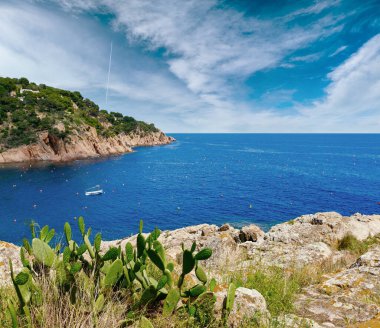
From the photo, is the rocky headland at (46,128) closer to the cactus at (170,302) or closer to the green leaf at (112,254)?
the green leaf at (112,254)

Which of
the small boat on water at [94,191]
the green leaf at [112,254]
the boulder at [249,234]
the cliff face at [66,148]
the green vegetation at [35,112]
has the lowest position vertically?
the small boat on water at [94,191]

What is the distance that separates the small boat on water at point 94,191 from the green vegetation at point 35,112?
38741 mm

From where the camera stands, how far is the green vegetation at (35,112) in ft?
278

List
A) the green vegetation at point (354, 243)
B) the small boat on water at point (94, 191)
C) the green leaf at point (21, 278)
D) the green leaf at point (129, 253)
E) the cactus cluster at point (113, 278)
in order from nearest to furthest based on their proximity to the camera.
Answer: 1. the green leaf at point (21, 278)
2. the cactus cluster at point (113, 278)
3. the green leaf at point (129, 253)
4. the green vegetation at point (354, 243)
5. the small boat on water at point (94, 191)

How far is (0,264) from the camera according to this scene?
5199 millimetres

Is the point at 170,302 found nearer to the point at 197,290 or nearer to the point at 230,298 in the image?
the point at 197,290

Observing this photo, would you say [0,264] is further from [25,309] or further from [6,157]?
[6,157]

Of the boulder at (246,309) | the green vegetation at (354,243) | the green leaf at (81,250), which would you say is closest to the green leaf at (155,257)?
the green leaf at (81,250)

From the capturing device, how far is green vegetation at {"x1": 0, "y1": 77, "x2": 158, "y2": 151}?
84.7 metres

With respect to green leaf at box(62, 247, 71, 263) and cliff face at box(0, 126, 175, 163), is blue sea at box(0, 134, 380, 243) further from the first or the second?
green leaf at box(62, 247, 71, 263)

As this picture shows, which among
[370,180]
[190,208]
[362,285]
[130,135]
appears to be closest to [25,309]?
[362,285]

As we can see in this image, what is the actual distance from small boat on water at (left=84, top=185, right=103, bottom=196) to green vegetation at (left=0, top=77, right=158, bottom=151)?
38741mm

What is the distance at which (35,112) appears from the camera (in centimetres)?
9631

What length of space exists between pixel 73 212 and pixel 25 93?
277ft
